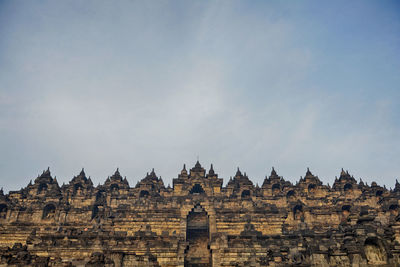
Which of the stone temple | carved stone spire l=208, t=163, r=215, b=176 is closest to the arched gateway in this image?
the stone temple

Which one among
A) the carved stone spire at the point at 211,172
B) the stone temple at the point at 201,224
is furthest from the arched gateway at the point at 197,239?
the carved stone spire at the point at 211,172

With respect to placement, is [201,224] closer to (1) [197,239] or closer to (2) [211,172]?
(1) [197,239]

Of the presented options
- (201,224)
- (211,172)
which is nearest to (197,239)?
(201,224)

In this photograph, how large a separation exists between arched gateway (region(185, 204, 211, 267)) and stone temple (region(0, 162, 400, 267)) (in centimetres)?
10

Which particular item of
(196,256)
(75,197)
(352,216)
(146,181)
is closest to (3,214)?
(75,197)

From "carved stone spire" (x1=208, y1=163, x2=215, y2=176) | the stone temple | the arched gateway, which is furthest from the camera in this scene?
"carved stone spire" (x1=208, y1=163, x2=215, y2=176)

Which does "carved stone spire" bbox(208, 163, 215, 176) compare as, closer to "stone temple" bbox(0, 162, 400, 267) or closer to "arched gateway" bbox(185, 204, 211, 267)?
"stone temple" bbox(0, 162, 400, 267)

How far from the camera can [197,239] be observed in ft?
106

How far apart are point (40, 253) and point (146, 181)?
2646 centimetres

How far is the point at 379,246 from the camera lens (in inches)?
826

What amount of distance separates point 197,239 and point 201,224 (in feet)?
10.6

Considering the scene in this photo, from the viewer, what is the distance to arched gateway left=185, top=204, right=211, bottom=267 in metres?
28.1

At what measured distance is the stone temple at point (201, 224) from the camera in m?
22.9

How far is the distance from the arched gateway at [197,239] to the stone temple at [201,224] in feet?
0.31
